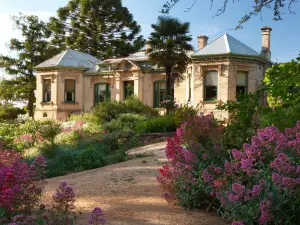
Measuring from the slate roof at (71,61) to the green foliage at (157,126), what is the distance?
39.6 feet

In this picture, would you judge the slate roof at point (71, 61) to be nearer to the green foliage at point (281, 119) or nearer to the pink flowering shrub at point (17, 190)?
the green foliage at point (281, 119)

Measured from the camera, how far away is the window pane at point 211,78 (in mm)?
20875

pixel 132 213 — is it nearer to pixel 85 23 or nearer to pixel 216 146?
pixel 216 146

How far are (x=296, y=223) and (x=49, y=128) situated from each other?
9.85 meters

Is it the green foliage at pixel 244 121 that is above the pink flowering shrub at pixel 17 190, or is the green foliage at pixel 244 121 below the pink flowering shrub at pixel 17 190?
above

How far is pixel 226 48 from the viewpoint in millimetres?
20688

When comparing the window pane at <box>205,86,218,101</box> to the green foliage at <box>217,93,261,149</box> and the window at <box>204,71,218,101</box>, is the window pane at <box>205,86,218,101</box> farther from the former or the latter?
the green foliage at <box>217,93,261,149</box>

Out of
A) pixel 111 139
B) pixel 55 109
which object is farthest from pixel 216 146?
pixel 55 109

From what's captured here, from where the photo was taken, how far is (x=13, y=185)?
3795 mm

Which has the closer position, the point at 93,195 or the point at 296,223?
the point at 296,223

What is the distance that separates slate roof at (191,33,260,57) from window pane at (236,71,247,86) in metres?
1.15

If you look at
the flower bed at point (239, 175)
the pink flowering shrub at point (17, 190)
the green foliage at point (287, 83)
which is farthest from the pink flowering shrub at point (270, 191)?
the pink flowering shrub at point (17, 190)

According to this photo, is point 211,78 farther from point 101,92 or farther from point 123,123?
point 101,92

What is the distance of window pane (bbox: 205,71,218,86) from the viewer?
2088 cm
